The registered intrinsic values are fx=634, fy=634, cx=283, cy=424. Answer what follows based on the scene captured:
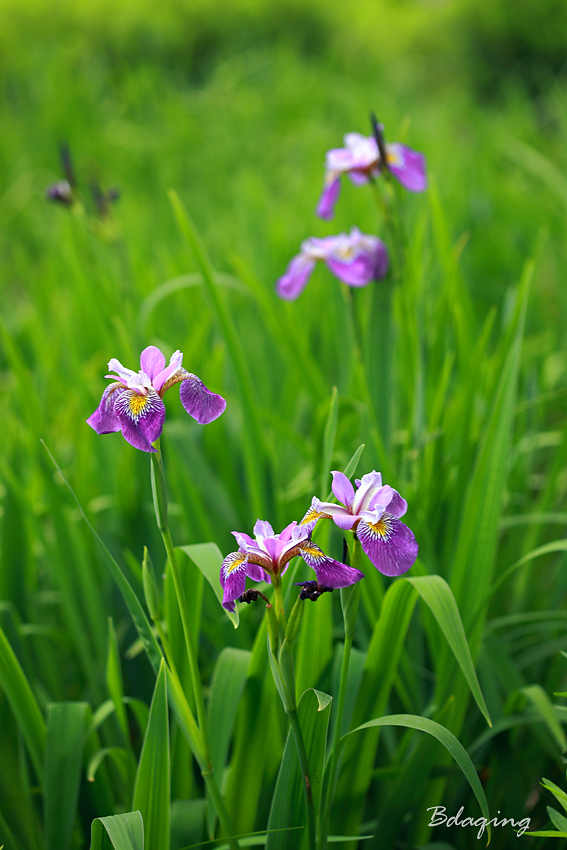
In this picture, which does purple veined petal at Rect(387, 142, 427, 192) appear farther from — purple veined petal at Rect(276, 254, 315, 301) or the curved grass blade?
the curved grass blade

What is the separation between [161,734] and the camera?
0.71 meters

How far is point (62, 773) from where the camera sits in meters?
0.85

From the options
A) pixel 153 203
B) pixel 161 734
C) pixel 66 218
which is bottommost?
pixel 161 734

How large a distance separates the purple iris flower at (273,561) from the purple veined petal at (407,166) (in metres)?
0.83

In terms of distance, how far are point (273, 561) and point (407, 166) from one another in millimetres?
885

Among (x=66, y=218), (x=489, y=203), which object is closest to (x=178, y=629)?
(x=66, y=218)

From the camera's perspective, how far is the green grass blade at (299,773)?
0.66 m

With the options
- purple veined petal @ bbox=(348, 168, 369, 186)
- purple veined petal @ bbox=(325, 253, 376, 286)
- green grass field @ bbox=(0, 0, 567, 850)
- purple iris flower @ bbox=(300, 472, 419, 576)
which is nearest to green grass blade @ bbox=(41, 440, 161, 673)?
green grass field @ bbox=(0, 0, 567, 850)

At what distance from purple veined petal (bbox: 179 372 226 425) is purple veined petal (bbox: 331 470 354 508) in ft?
0.41

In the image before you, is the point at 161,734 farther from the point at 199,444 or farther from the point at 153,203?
the point at 153,203

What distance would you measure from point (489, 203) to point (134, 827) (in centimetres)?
279

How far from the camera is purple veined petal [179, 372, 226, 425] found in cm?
60

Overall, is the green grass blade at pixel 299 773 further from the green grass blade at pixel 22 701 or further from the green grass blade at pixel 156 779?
the green grass blade at pixel 22 701

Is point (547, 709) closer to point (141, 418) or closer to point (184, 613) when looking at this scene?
point (184, 613)
